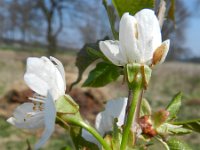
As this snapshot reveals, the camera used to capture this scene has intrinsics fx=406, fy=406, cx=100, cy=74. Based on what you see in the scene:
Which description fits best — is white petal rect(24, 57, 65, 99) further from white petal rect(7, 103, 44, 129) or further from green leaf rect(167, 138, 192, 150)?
green leaf rect(167, 138, 192, 150)

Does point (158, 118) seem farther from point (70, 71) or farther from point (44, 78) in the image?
point (70, 71)

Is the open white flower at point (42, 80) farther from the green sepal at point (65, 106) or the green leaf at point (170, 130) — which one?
the green leaf at point (170, 130)

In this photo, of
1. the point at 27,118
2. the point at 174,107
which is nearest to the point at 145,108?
the point at 174,107

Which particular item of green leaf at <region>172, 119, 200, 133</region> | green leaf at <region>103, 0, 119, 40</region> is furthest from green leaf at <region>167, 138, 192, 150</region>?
green leaf at <region>103, 0, 119, 40</region>

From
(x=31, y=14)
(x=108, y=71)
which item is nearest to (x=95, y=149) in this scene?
(x=108, y=71)

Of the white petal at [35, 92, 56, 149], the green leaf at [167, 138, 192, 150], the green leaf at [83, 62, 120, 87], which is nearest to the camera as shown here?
the white petal at [35, 92, 56, 149]

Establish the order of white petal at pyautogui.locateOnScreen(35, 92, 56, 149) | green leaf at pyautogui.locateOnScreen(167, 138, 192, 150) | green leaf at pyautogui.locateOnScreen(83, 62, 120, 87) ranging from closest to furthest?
1. white petal at pyautogui.locateOnScreen(35, 92, 56, 149)
2. green leaf at pyautogui.locateOnScreen(167, 138, 192, 150)
3. green leaf at pyautogui.locateOnScreen(83, 62, 120, 87)
